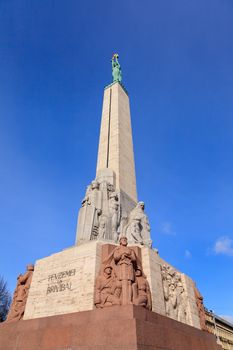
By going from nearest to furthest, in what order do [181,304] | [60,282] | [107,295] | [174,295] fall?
1. [107,295]
2. [60,282]
3. [174,295]
4. [181,304]

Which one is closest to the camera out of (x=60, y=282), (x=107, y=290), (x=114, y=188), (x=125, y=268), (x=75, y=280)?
(x=107, y=290)

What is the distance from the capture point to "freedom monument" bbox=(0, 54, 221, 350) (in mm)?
6793

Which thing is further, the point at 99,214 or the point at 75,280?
the point at 99,214

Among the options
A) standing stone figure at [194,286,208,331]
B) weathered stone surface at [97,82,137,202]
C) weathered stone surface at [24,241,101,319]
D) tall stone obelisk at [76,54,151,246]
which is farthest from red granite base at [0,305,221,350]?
weathered stone surface at [97,82,137,202]

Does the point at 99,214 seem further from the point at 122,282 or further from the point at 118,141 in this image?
the point at 118,141

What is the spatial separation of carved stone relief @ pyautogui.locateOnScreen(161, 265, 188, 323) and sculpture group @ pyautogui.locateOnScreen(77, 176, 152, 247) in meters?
1.34

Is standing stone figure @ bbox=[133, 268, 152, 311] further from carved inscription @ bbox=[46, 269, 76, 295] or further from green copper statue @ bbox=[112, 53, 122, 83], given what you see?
green copper statue @ bbox=[112, 53, 122, 83]

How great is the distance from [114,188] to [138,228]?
2410 mm

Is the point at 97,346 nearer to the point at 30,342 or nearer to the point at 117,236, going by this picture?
the point at 30,342

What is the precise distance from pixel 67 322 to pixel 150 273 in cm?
283

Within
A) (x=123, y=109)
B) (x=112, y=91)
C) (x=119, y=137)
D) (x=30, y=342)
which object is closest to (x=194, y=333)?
(x=30, y=342)

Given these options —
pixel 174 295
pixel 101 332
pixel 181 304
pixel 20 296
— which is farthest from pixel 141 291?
pixel 20 296

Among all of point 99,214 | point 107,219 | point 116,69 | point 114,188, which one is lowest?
point 107,219

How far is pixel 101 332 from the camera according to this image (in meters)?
6.67
